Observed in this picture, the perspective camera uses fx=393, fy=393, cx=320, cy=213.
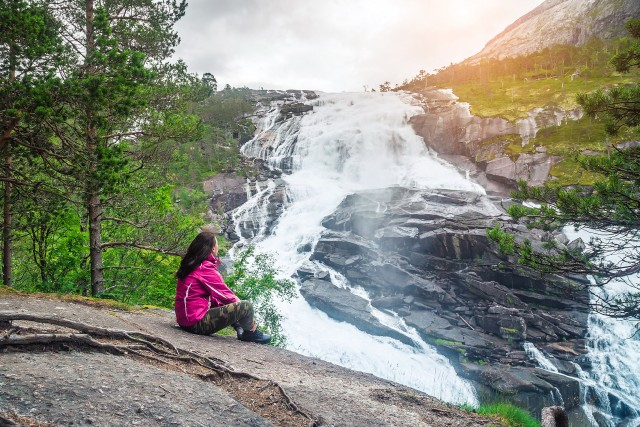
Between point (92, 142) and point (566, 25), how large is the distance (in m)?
124

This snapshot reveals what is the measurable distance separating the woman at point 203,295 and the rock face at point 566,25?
301ft

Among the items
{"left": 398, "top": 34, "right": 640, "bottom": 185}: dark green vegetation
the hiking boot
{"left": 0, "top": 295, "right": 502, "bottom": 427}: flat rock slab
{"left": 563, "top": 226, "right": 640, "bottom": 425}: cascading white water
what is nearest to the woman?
{"left": 0, "top": 295, "right": 502, "bottom": 427}: flat rock slab

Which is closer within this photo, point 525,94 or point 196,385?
point 196,385

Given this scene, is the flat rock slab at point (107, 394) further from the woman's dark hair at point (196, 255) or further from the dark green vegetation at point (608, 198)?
the dark green vegetation at point (608, 198)

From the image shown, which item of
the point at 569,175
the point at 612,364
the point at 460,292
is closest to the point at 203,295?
the point at 460,292

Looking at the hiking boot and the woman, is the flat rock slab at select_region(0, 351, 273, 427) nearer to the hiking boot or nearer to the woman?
the woman

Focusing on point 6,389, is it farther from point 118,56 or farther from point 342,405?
point 118,56

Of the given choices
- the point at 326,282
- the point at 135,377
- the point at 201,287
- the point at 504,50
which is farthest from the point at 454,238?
the point at 504,50

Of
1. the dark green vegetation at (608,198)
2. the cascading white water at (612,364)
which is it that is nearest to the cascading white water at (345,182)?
the cascading white water at (612,364)

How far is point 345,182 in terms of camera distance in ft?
130

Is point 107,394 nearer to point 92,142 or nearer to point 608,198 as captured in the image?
point 92,142

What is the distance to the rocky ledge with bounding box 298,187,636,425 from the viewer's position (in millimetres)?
18047

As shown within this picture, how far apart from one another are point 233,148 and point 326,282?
31.8 m

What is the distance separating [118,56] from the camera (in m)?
6.59
